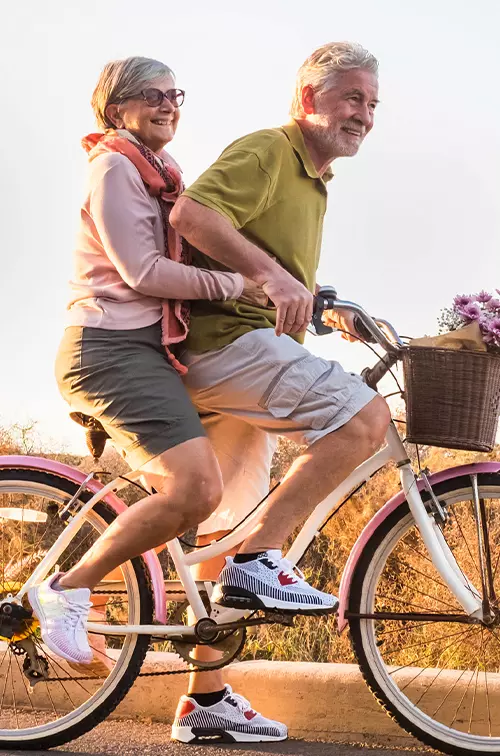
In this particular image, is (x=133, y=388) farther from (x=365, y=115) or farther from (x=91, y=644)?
(x=365, y=115)

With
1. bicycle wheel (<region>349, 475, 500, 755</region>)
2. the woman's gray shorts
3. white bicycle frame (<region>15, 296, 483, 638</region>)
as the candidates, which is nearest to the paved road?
bicycle wheel (<region>349, 475, 500, 755</region>)

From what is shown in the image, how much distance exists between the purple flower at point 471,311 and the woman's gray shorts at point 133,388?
956 mm

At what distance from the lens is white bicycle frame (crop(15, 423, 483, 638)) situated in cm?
398

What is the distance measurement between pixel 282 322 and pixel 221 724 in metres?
1.64

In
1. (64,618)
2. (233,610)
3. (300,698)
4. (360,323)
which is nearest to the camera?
(64,618)

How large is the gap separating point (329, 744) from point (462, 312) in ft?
5.73

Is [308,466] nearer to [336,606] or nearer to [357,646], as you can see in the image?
[336,606]

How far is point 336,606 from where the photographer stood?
3.89m

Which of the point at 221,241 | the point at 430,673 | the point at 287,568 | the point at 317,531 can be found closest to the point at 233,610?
the point at 287,568

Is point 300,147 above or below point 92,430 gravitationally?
above

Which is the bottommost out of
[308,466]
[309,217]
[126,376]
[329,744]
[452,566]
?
[329,744]

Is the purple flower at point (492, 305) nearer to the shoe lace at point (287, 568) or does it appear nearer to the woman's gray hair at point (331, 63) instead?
the woman's gray hair at point (331, 63)

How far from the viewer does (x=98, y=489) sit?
13.6ft

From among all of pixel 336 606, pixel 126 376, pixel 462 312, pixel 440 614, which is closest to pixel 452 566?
pixel 440 614
